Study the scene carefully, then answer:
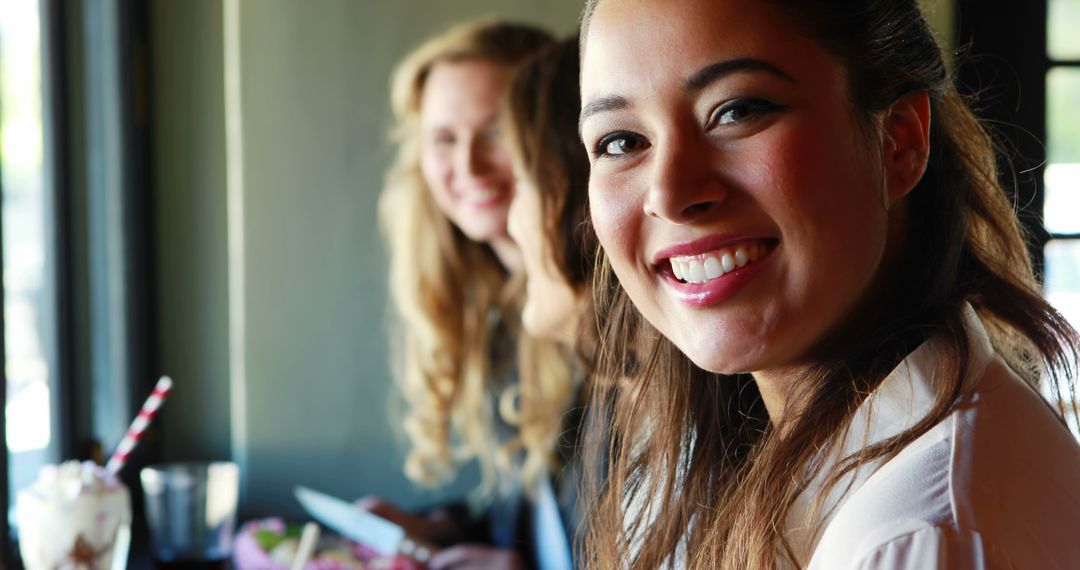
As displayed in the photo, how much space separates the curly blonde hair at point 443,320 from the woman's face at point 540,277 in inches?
18.0

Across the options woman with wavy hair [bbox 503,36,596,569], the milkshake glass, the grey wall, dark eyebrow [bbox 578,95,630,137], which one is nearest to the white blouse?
dark eyebrow [bbox 578,95,630,137]

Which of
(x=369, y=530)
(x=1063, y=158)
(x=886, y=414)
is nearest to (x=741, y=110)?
Answer: (x=886, y=414)

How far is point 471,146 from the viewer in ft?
7.61

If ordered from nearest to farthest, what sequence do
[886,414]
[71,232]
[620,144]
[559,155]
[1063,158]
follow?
[886,414]
[620,144]
[559,155]
[71,232]
[1063,158]

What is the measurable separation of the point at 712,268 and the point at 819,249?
0.09m

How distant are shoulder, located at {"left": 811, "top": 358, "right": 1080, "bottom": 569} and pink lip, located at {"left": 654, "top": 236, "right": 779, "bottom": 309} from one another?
199mm

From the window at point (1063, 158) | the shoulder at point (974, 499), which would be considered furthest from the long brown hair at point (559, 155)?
the window at point (1063, 158)

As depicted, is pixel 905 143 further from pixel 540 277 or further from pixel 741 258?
pixel 540 277

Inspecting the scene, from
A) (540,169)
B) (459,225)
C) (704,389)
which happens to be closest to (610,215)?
(704,389)

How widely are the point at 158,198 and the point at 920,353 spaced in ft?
6.85

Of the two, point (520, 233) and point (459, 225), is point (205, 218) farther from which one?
point (520, 233)

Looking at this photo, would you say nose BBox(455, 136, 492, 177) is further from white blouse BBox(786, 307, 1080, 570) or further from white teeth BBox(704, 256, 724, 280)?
white blouse BBox(786, 307, 1080, 570)

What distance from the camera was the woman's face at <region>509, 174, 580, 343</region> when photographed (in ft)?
5.96

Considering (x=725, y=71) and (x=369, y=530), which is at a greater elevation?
(x=725, y=71)
